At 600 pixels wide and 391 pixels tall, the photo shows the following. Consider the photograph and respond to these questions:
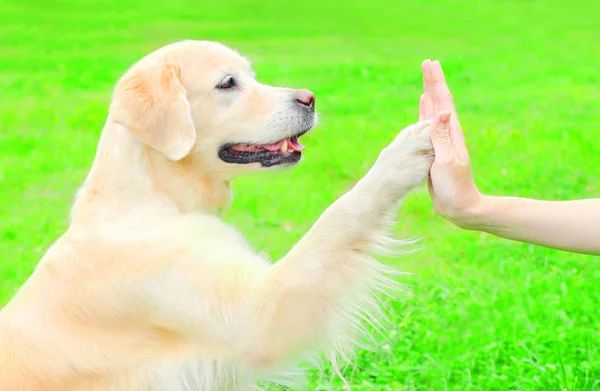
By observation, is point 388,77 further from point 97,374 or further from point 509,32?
point 97,374

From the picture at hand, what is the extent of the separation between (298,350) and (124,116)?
3.53ft

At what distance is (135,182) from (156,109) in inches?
11.2

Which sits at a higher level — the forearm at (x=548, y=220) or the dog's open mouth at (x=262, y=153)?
the dog's open mouth at (x=262, y=153)

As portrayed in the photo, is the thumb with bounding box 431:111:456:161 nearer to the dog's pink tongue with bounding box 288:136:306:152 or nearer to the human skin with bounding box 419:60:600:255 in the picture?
the human skin with bounding box 419:60:600:255

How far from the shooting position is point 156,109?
11.7ft

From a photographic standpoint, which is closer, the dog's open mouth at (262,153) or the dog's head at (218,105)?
the dog's head at (218,105)

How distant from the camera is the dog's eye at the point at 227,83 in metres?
3.82

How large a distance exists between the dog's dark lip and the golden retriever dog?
228 mm

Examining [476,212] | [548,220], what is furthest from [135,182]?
[548,220]

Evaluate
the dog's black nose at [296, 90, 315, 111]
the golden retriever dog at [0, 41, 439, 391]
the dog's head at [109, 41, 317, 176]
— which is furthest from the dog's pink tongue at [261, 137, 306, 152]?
the golden retriever dog at [0, 41, 439, 391]

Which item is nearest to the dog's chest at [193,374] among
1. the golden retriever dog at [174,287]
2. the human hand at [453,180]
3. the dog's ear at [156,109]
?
the golden retriever dog at [174,287]

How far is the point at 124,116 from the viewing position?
3545 mm

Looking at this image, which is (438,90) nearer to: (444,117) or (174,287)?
(444,117)

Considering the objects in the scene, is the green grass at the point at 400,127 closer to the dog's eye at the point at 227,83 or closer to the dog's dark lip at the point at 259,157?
the dog's dark lip at the point at 259,157
